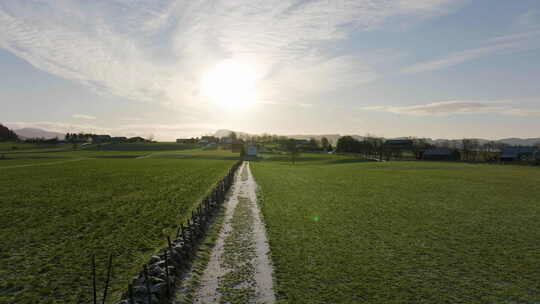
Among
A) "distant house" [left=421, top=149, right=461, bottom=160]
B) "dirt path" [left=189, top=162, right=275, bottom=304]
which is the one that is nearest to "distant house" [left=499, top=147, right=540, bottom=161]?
"distant house" [left=421, top=149, right=461, bottom=160]

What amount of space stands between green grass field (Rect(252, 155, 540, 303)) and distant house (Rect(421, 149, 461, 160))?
109854 millimetres

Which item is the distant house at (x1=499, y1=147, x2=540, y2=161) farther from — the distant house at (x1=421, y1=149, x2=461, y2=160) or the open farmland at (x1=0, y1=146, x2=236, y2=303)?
the open farmland at (x1=0, y1=146, x2=236, y2=303)

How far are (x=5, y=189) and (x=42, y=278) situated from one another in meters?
30.5

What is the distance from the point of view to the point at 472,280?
1041 centimetres

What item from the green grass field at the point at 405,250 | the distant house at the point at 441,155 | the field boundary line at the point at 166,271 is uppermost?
the distant house at the point at 441,155

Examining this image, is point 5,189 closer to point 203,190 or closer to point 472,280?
point 203,190

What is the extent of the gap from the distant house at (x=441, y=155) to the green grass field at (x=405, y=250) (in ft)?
360

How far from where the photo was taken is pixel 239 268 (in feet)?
38.1

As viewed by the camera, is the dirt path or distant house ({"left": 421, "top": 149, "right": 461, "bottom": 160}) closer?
the dirt path

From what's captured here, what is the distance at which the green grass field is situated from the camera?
9.62 metres

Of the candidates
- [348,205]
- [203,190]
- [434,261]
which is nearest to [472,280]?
[434,261]

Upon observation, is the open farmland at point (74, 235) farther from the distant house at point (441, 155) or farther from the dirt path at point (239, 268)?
the distant house at point (441, 155)

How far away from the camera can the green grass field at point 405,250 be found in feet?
31.6

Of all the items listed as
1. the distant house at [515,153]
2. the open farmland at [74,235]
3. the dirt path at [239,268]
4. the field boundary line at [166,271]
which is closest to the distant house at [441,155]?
the distant house at [515,153]
